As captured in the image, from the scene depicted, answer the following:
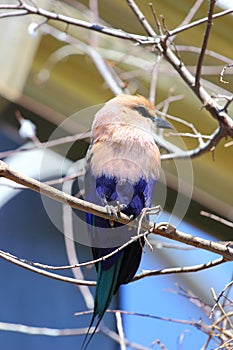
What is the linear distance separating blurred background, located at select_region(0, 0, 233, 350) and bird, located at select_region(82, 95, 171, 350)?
0.63 metres

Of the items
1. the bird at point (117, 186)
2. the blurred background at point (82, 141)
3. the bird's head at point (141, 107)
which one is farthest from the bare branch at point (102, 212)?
the blurred background at point (82, 141)

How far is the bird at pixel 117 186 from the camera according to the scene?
2232mm

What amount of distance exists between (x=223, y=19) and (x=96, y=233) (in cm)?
119

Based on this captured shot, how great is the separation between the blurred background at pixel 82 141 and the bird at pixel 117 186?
628mm

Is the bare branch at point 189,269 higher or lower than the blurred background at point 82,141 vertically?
lower

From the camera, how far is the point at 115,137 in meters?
2.26

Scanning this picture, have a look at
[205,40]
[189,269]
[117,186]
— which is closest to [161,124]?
[117,186]

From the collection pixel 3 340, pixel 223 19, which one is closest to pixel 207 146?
pixel 223 19

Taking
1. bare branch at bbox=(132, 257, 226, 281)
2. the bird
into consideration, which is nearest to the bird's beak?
the bird

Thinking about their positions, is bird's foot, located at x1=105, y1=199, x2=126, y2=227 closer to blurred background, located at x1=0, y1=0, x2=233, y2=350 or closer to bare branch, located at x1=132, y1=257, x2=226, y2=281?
bare branch, located at x1=132, y1=257, x2=226, y2=281

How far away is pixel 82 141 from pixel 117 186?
0.99 metres

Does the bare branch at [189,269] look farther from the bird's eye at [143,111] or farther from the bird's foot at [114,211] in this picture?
the bird's eye at [143,111]

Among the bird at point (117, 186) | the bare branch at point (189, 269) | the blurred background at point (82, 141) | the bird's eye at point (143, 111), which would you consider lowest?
the bare branch at point (189, 269)

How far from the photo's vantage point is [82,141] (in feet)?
10.6
